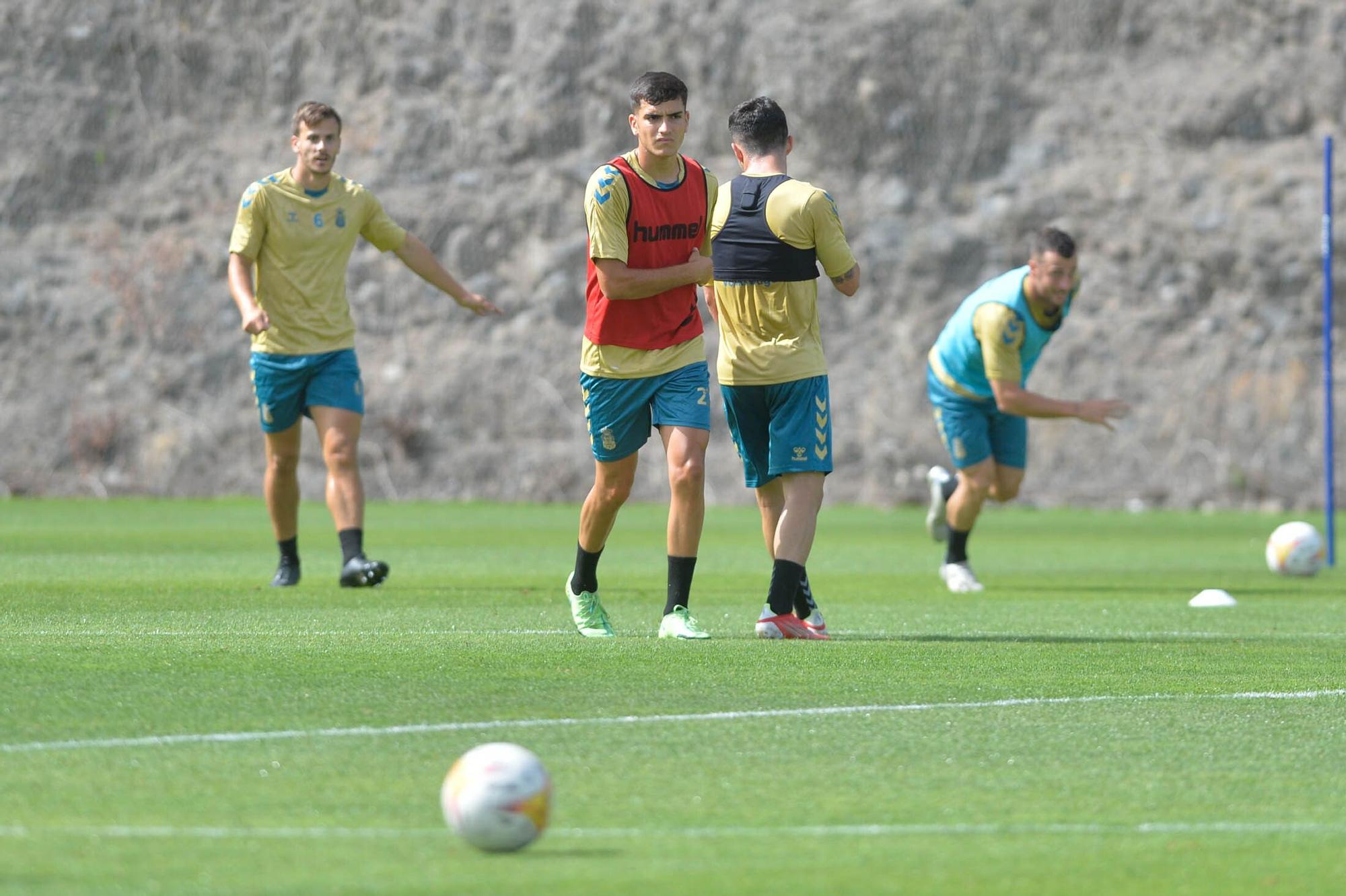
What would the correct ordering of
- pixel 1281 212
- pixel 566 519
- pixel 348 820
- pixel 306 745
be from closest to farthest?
pixel 348 820, pixel 306 745, pixel 566 519, pixel 1281 212

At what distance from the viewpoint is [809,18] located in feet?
89.1

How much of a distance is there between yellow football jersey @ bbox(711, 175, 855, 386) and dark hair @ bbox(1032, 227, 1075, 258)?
3.19 m

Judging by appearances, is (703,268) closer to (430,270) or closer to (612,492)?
(612,492)

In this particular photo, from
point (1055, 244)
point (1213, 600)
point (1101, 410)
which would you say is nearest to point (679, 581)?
point (1101, 410)

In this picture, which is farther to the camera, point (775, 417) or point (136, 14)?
point (136, 14)

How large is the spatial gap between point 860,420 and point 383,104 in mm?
7949

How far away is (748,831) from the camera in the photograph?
407 centimetres

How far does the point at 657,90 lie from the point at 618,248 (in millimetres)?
604

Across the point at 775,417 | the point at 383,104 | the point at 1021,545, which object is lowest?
the point at 1021,545

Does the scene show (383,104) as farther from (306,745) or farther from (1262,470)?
(306,745)

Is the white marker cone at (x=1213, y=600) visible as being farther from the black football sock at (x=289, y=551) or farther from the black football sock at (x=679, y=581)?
the black football sock at (x=289, y=551)

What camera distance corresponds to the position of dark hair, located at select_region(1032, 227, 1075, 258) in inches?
433

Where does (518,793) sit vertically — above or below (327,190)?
below

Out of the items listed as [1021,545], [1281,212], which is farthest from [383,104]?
[1021,545]
